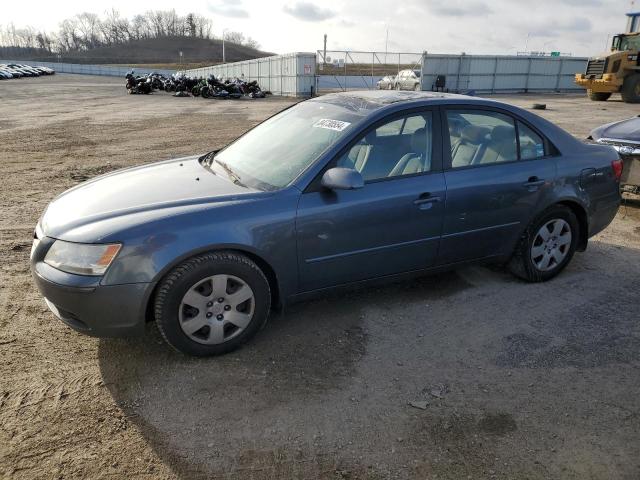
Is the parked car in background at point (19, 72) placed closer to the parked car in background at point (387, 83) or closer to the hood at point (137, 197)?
the parked car in background at point (387, 83)

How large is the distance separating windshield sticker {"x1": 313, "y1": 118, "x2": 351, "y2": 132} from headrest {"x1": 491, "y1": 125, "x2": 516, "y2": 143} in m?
1.34

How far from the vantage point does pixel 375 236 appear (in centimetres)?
354

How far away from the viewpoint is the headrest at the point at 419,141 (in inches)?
147

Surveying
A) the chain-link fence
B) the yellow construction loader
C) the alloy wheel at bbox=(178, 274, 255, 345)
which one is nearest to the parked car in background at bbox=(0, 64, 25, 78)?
the chain-link fence

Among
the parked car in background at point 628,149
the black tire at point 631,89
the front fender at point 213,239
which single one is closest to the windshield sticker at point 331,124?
the front fender at point 213,239

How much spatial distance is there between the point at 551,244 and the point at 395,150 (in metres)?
1.84

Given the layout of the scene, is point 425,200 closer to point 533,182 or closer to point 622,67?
point 533,182

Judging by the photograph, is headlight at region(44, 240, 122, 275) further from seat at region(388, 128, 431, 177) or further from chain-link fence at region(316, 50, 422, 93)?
chain-link fence at region(316, 50, 422, 93)

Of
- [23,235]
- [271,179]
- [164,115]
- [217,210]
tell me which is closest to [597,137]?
[271,179]

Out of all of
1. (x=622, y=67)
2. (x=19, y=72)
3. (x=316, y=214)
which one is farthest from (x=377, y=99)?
(x=19, y=72)

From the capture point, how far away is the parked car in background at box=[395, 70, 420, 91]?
2907cm

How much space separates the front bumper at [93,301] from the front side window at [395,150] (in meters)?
1.65

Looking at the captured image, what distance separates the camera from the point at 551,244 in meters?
4.43

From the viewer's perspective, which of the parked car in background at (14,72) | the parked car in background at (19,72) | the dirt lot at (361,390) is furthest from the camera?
the parked car in background at (14,72)
